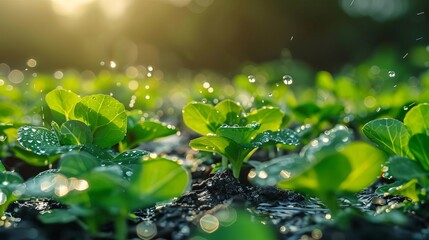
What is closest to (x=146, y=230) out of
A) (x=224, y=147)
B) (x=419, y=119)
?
(x=224, y=147)

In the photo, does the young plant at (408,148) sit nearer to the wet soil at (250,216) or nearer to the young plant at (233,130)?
the wet soil at (250,216)

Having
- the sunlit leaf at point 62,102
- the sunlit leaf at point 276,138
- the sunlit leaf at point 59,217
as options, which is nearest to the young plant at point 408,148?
the sunlit leaf at point 276,138

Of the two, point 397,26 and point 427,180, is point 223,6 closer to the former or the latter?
point 397,26

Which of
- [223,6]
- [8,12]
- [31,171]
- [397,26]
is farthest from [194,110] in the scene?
[8,12]

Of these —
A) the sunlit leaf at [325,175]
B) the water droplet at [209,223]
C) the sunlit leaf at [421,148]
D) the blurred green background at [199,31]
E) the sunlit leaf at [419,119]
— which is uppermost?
the blurred green background at [199,31]

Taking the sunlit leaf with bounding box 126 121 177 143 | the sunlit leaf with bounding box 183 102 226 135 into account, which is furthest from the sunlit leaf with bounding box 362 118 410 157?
the sunlit leaf with bounding box 126 121 177 143
